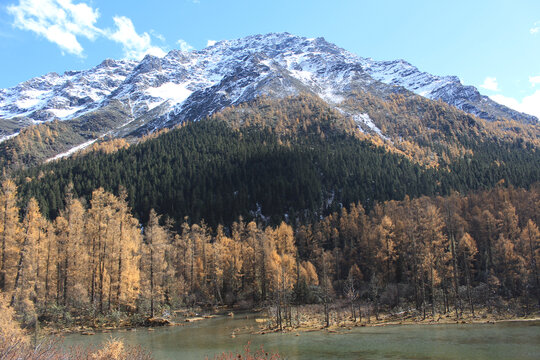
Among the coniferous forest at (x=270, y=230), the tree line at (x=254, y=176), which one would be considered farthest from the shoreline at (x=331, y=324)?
the tree line at (x=254, y=176)

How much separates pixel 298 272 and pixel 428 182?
280ft

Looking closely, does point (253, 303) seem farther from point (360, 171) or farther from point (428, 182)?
point (428, 182)

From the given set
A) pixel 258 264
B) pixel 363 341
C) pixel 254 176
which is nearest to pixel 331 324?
pixel 363 341

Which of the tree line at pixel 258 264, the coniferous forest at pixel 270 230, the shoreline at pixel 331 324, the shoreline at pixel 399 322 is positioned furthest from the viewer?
the coniferous forest at pixel 270 230

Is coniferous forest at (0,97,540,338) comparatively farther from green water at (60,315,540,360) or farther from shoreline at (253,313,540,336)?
green water at (60,315,540,360)

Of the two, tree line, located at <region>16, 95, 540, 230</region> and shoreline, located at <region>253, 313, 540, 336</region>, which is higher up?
tree line, located at <region>16, 95, 540, 230</region>

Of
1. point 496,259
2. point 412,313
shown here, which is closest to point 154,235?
point 412,313

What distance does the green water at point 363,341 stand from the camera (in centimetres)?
2592

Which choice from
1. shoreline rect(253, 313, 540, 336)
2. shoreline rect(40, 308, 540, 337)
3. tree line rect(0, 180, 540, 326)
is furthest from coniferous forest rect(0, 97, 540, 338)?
shoreline rect(253, 313, 540, 336)

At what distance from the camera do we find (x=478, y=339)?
30438mm

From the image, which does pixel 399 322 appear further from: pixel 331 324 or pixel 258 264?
pixel 258 264

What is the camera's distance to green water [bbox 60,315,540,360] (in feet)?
85.0

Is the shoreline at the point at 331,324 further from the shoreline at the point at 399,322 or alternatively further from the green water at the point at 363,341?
the green water at the point at 363,341

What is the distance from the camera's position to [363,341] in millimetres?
32031
